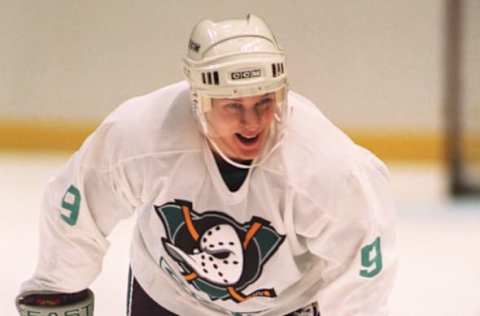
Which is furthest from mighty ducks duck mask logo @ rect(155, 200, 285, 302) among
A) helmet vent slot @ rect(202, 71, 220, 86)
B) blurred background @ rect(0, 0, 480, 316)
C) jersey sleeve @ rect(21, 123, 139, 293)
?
blurred background @ rect(0, 0, 480, 316)

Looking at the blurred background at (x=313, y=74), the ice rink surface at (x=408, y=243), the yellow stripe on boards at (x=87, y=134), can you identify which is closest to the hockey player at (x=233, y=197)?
the ice rink surface at (x=408, y=243)

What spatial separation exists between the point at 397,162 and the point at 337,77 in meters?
0.49

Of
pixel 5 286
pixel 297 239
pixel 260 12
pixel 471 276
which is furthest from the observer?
pixel 260 12

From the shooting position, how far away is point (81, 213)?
2396 mm

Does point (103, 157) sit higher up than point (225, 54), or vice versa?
point (225, 54)

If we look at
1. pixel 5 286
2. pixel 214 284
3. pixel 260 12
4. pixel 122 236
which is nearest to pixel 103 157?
pixel 214 284

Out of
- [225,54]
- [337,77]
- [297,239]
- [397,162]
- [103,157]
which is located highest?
[225,54]

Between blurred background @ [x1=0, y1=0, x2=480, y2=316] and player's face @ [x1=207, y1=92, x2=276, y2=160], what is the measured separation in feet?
7.78

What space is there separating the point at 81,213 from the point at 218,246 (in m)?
0.31

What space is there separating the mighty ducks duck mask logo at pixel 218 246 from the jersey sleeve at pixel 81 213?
0.13 m

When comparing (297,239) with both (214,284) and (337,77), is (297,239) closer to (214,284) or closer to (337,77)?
(214,284)

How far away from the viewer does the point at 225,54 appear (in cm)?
212

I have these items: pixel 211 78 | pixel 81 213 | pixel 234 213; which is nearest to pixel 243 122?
pixel 211 78

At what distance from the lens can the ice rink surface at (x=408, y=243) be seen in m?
3.41
